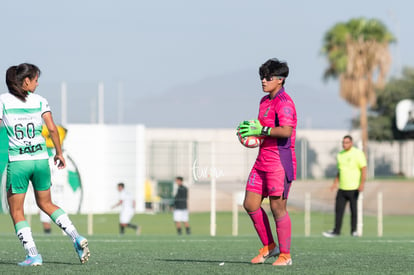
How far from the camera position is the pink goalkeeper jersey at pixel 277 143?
8.75m

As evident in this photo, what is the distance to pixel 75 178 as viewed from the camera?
1220 inches

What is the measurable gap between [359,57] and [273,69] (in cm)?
4376

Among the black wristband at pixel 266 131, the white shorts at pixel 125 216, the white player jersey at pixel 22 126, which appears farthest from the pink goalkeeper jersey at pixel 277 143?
the white shorts at pixel 125 216

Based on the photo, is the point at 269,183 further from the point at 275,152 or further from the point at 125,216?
the point at 125,216

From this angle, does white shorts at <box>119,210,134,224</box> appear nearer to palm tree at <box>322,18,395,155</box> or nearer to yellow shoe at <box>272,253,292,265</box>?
yellow shoe at <box>272,253,292,265</box>

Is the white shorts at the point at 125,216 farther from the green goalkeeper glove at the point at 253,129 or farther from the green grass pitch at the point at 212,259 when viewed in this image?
the green goalkeeper glove at the point at 253,129

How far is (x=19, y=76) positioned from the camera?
8.59 meters

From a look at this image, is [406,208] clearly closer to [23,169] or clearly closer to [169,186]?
[169,186]

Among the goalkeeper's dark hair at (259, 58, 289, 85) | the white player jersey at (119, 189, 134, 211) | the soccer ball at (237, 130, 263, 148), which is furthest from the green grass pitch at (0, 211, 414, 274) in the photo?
the white player jersey at (119, 189, 134, 211)

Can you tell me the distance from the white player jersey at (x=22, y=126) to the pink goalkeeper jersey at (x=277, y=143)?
6.77ft

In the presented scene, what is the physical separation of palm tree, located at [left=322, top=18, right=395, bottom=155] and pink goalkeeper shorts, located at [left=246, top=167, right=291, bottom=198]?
41806mm

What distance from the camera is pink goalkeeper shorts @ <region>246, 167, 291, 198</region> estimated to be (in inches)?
347

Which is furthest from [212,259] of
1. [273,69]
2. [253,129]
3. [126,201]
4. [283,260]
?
[126,201]

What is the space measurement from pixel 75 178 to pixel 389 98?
32.3m
